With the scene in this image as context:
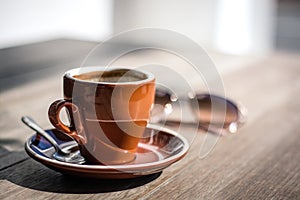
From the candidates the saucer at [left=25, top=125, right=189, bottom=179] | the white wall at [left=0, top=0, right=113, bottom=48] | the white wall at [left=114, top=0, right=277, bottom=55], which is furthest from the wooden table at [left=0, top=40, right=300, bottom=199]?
the white wall at [left=114, top=0, right=277, bottom=55]

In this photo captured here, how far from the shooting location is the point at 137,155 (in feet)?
2.22

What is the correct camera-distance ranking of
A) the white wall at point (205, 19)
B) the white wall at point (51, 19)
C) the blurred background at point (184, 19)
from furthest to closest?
the white wall at point (205, 19) < the blurred background at point (184, 19) < the white wall at point (51, 19)

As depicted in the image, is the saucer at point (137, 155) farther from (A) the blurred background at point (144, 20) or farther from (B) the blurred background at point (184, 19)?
(B) the blurred background at point (184, 19)

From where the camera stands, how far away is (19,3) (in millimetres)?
2207

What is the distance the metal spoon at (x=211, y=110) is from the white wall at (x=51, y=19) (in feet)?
2.92

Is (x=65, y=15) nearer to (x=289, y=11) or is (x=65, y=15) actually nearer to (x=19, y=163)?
(x=19, y=163)

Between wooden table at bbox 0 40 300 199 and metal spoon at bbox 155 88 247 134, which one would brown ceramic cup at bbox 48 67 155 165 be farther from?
metal spoon at bbox 155 88 247 134

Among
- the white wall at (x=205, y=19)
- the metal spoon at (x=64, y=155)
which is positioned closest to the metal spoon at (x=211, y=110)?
the metal spoon at (x=64, y=155)

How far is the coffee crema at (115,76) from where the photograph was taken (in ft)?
2.15

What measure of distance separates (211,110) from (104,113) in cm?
39

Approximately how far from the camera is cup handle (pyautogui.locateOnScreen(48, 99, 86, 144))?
59 cm

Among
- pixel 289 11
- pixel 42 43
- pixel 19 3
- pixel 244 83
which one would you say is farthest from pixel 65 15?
pixel 289 11

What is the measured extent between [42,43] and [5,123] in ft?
2.17

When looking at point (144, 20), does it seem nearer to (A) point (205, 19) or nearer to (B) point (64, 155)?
(A) point (205, 19)
